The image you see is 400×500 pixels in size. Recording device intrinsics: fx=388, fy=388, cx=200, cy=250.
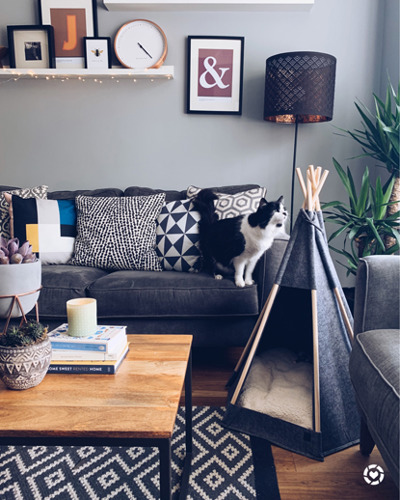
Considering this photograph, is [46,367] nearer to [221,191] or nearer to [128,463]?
[128,463]

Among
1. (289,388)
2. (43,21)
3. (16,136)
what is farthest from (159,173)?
(289,388)

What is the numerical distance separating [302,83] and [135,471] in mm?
2084

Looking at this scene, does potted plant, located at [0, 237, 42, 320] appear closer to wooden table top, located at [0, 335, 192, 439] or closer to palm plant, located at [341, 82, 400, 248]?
wooden table top, located at [0, 335, 192, 439]

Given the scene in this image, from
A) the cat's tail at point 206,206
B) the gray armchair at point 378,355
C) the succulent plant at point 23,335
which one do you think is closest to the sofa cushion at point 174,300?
the cat's tail at point 206,206

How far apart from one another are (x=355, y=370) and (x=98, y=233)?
1520mm

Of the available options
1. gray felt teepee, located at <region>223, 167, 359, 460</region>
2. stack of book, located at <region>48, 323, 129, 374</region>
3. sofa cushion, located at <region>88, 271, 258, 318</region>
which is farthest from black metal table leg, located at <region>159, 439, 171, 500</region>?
sofa cushion, located at <region>88, 271, 258, 318</region>

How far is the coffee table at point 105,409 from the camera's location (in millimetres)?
757

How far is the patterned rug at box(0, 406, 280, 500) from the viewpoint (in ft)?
3.75

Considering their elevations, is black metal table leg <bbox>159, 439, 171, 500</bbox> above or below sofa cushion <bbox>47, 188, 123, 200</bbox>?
below

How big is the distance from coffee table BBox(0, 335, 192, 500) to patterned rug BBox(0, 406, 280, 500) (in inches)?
15.9

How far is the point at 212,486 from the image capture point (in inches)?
46.4

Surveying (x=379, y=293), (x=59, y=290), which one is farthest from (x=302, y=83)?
(x=59, y=290)

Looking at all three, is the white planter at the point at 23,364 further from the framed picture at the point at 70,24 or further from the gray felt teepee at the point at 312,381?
the framed picture at the point at 70,24

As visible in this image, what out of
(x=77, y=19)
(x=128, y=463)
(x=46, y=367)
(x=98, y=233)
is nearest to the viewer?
(x=46, y=367)
